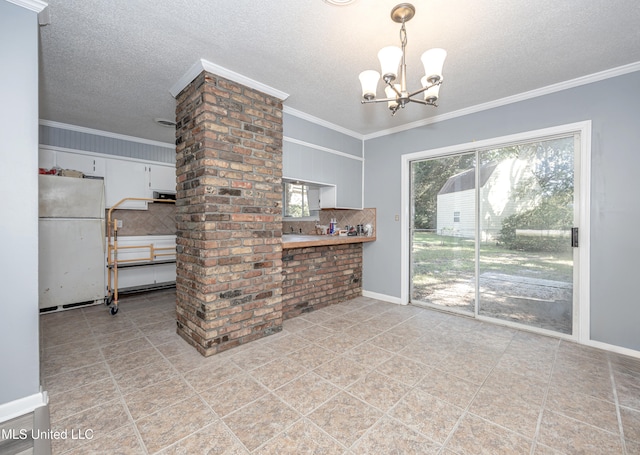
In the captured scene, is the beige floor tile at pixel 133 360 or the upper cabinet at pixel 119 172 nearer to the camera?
the beige floor tile at pixel 133 360

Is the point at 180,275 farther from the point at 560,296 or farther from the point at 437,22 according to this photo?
the point at 560,296

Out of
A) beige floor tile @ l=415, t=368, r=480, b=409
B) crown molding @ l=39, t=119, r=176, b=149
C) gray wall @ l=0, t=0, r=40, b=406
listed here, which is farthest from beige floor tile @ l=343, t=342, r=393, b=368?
crown molding @ l=39, t=119, r=176, b=149

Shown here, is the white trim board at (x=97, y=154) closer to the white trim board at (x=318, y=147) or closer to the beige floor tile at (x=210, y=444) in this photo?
the white trim board at (x=318, y=147)

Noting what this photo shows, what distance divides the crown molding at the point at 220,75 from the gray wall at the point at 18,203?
1.01 metres

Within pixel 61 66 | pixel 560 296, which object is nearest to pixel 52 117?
pixel 61 66

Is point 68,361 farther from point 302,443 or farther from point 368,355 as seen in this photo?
point 368,355

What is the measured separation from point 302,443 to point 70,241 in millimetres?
4031

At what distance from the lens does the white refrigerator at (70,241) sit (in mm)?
3541

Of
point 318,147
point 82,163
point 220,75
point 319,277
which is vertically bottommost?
point 319,277

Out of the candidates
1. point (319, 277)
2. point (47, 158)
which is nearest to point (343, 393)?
point (319, 277)

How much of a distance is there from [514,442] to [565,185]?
2.54 meters

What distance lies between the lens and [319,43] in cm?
213

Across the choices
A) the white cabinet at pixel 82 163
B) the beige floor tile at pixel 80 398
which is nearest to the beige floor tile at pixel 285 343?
the beige floor tile at pixel 80 398

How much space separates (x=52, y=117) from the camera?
3.67 m
